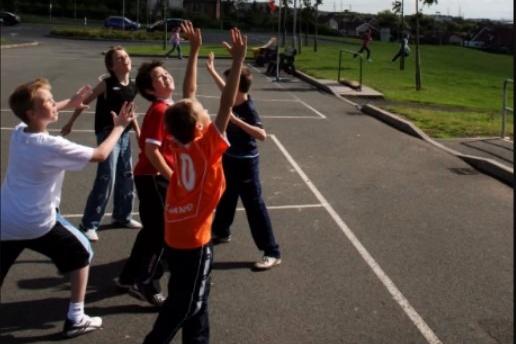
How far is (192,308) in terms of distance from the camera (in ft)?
11.6

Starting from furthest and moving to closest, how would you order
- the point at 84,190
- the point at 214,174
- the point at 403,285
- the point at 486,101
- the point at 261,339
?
1. the point at 486,101
2. the point at 84,190
3. the point at 403,285
4. the point at 261,339
5. the point at 214,174

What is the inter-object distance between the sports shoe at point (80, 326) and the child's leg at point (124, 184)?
210 cm

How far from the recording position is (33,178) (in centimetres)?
360

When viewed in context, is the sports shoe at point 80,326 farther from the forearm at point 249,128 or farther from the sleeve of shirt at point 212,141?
the forearm at point 249,128

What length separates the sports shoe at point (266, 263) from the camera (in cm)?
548

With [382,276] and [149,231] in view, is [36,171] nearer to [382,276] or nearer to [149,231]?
[149,231]

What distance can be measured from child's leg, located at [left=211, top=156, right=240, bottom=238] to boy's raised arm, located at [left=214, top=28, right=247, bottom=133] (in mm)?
1877

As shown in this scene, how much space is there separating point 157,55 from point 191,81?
27.9 metres

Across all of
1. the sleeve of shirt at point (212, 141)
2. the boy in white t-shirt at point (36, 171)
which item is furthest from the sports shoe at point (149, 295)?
the sleeve of shirt at point (212, 141)

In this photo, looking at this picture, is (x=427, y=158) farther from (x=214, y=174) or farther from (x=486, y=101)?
(x=486, y=101)

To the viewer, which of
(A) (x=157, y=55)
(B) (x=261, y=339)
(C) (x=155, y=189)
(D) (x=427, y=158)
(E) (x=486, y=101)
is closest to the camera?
(B) (x=261, y=339)

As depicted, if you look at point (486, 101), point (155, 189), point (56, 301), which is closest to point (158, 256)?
point (155, 189)

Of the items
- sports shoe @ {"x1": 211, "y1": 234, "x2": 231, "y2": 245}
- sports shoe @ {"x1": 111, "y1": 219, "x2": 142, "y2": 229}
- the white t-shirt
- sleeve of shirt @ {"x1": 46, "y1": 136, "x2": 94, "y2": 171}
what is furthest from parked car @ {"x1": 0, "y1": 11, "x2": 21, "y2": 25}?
sleeve of shirt @ {"x1": 46, "y1": 136, "x2": 94, "y2": 171}

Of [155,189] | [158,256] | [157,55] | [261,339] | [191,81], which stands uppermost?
[157,55]
